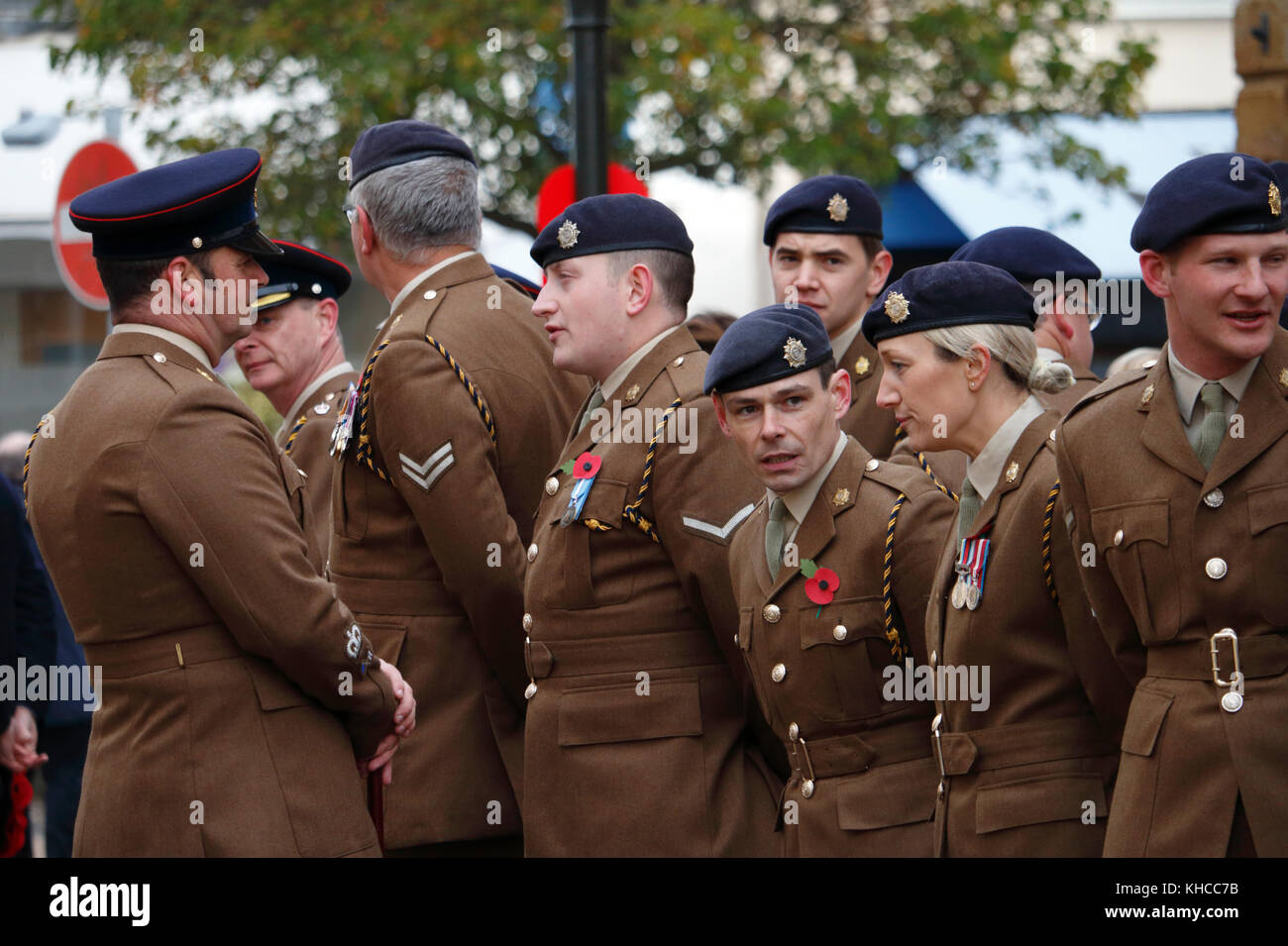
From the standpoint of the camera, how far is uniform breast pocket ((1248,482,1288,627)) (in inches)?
127

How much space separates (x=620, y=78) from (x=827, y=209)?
6182mm

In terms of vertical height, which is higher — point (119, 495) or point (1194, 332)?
point (1194, 332)

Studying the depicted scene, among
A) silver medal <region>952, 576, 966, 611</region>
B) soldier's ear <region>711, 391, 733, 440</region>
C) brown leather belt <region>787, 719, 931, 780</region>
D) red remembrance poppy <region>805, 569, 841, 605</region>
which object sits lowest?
brown leather belt <region>787, 719, 931, 780</region>

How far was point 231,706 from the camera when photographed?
3.75 metres

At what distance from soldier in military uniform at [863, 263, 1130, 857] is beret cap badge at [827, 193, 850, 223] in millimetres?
1565

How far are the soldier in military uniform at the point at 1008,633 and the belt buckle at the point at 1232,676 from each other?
0.35 m

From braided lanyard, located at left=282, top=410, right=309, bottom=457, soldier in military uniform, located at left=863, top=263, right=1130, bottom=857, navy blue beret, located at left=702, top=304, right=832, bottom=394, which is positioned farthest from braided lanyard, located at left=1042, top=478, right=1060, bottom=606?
braided lanyard, located at left=282, top=410, right=309, bottom=457

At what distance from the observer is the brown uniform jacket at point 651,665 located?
4379 mm

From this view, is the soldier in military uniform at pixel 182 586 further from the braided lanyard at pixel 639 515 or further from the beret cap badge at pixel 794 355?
the beret cap badge at pixel 794 355

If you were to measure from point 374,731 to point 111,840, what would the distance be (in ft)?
2.06

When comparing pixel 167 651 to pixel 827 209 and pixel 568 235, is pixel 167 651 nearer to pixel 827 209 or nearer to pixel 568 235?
pixel 568 235

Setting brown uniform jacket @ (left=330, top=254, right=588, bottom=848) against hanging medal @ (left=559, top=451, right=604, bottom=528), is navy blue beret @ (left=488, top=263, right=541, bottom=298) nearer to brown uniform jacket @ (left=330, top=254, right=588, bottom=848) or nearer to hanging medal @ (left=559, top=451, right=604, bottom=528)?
brown uniform jacket @ (left=330, top=254, right=588, bottom=848)
